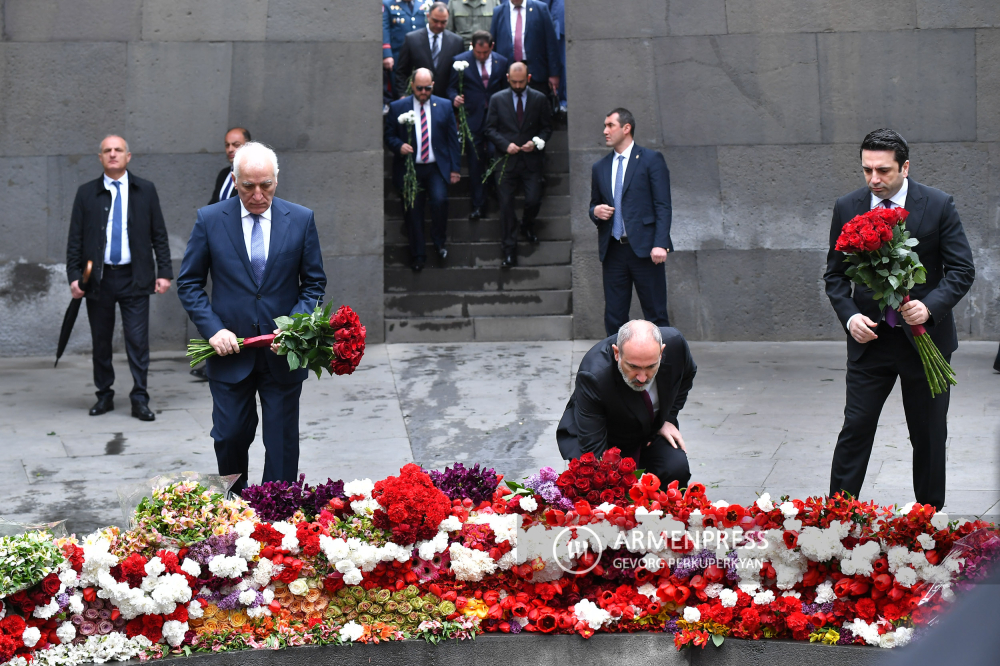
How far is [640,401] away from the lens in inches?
212

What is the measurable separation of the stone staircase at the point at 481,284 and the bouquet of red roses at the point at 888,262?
21.2 feet

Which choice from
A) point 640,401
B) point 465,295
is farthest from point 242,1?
point 640,401

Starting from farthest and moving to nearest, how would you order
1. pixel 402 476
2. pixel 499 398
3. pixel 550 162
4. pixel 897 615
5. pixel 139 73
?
pixel 550 162 < pixel 139 73 < pixel 499 398 < pixel 402 476 < pixel 897 615

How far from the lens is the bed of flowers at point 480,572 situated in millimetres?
4219

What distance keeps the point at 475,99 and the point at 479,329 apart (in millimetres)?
2834

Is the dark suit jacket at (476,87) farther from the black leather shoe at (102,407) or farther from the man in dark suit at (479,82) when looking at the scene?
the black leather shoe at (102,407)

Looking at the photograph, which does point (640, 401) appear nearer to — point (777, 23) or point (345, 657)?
point (345, 657)

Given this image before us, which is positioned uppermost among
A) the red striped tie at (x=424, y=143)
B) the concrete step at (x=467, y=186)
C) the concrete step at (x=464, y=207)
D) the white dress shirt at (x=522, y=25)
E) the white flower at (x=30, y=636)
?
the white dress shirt at (x=522, y=25)

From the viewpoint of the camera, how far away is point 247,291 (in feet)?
19.5

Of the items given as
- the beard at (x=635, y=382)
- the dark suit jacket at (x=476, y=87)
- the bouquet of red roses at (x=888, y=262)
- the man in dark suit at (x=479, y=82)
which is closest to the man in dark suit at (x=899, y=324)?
the bouquet of red roses at (x=888, y=262)

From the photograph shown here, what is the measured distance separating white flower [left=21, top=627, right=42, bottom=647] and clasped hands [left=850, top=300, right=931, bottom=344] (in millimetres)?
3718

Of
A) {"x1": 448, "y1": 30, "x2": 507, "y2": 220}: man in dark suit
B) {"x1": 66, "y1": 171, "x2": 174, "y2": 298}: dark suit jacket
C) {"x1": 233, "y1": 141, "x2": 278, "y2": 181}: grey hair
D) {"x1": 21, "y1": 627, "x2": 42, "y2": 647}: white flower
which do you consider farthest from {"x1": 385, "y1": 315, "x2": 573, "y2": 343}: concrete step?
{"x1": 21, "y1": 627, "x2": 42, "y2": 647}: white flower

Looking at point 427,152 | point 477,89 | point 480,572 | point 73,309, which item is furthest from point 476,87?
point 480,572

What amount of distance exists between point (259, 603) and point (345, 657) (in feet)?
1.23
